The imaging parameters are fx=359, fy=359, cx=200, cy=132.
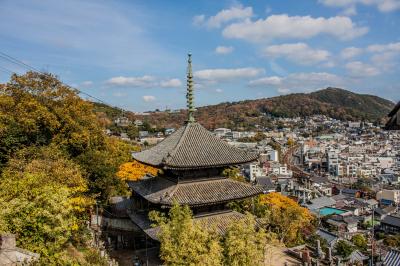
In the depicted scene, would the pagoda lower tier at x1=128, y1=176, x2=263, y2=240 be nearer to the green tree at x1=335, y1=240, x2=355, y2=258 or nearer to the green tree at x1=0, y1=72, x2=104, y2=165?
the green tree at x1=0, y1=72, x2=104, y2=165

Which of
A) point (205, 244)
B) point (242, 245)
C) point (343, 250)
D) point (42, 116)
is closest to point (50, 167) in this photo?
point (42, 116)

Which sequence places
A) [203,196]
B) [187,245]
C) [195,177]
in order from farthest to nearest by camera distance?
[195,177]
[203,196]
[187,245]

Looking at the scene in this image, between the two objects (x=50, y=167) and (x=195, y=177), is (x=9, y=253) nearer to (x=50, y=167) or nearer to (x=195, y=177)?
(x=195, y=177)

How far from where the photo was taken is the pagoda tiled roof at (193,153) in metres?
19.6

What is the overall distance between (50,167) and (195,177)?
10865 mm

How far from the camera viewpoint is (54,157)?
91.9ft

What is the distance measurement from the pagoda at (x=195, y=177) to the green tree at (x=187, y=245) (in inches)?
124

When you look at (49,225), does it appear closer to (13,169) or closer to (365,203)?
(13,169)

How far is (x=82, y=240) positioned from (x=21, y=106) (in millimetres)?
14229

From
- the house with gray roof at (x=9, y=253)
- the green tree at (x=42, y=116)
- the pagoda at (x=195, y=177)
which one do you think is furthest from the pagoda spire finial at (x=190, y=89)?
the green tree at (x=42, y=116)

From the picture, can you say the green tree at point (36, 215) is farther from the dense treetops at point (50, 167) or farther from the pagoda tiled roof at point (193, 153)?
the pagoda tiled roof at point (193, 153)

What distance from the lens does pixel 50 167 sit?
974 inches

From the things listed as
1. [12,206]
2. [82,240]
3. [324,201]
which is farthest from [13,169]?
[324,201]

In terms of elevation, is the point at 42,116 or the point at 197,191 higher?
the point at 42,116
